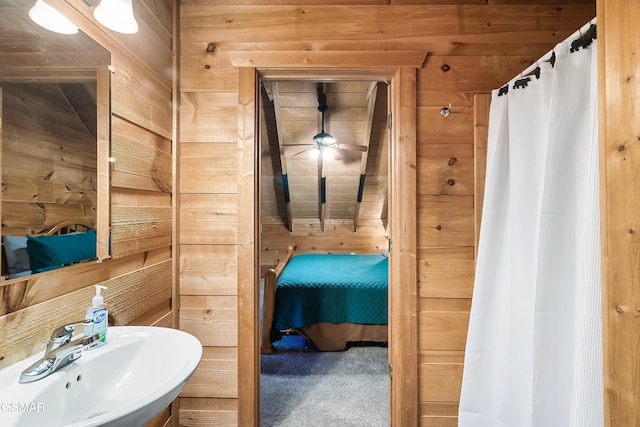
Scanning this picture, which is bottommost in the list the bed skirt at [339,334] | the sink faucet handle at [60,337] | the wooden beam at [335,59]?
the bed skirt at [339,334]

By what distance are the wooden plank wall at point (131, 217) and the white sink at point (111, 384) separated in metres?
0.13

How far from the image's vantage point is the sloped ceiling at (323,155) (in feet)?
10.4

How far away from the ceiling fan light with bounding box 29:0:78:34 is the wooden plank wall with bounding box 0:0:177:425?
0.10 feet

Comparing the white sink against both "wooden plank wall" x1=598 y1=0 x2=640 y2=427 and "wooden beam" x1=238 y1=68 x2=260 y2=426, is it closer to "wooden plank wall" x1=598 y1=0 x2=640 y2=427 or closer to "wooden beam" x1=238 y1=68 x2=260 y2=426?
"wooden beam" x1=238 y1=68 x2=260 y2=426

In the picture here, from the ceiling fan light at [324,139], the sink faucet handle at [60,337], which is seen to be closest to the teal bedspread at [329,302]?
the ceiling fan light at [324,139]

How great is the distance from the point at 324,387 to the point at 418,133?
1.89 meters

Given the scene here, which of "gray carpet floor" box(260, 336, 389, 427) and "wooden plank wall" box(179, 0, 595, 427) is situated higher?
"wooden plank wall" box(179, 0, 595, 427)

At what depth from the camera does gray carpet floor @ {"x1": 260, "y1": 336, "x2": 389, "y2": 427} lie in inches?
66.4

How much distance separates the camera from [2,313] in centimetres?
68

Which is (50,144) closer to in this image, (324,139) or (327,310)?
(327,310)

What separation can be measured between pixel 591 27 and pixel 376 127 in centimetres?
289

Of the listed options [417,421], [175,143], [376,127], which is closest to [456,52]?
[175,143]

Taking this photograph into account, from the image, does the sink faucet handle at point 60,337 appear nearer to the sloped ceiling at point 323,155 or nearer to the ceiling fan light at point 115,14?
the ceiling fan light at point 115,14

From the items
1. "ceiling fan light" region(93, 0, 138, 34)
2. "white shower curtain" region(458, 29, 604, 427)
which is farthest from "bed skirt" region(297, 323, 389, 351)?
"ceiling fan light" region(93, 0, 138, 34)
